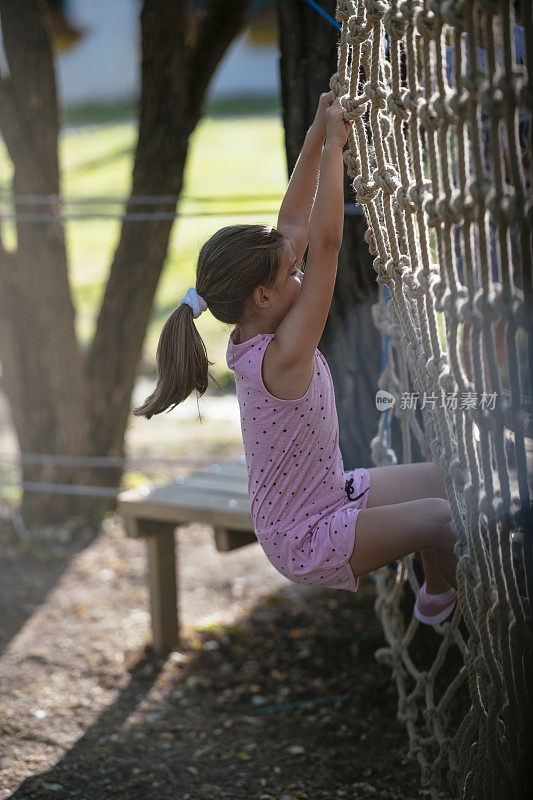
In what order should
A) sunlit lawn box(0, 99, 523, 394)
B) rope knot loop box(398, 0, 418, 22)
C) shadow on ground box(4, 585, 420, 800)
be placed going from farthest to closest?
sunlit lawn box(0, 99, 523, 394) < shadow on ground box(4, 585, 420, 800) < rope knot loop box(398, 0, 418, 22)

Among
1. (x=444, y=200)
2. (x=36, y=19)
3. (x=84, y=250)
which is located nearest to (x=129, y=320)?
(x=36, y=19)

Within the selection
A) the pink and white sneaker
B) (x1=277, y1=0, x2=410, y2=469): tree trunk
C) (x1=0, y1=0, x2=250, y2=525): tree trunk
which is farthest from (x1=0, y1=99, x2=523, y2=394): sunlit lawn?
the pink and white sneaker

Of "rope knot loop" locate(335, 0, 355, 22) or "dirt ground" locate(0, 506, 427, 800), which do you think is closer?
"rope knot loop" locate(335, 0, 355, 22)

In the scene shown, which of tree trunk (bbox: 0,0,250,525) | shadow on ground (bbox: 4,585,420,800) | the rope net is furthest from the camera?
tree trunk (bbox: 0,0,250,525)

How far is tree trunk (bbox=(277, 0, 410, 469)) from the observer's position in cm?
258

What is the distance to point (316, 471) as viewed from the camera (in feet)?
6.21

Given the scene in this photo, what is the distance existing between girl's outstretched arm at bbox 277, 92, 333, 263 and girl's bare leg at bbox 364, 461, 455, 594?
51cm

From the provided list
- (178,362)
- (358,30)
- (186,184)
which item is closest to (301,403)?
(178,362)

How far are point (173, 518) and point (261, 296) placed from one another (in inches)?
50.3

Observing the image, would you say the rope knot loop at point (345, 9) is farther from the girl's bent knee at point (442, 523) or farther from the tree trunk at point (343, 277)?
the girl's bent knee at point (442, 523)

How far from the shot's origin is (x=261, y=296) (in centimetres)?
182

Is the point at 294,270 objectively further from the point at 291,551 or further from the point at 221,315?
the point at 291,551

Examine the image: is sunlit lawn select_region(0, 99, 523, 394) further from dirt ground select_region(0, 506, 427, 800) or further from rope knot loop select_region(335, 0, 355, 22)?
rope knot loop select_region(335, 0, 355, 22)

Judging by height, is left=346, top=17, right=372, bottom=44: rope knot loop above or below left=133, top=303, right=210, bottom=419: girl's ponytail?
above
